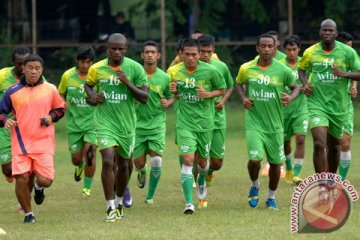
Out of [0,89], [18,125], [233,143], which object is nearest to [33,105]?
[18,125]

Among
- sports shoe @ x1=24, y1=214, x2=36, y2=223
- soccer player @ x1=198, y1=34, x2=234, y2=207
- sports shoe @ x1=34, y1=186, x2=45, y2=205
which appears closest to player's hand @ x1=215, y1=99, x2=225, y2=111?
soccer player @ x1=198, y1=34, x2=234, y2=207

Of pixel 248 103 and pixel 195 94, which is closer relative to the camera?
pixel 248 103

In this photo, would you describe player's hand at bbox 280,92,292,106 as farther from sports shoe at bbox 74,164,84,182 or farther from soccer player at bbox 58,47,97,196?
sports shoe at bbox 74,164,84,182

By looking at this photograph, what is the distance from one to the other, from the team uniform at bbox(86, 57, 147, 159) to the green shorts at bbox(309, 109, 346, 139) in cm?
285

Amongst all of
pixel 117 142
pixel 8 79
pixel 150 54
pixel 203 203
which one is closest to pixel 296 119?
pixel 150 54

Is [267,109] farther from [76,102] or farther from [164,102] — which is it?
[76,102]

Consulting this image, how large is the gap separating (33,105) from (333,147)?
476 cm

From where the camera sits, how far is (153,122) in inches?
677

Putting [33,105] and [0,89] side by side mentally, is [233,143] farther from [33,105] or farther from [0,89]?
[33,105]

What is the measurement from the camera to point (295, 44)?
18938 millimetres

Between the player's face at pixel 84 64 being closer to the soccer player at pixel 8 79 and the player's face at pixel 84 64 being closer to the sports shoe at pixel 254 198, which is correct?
the soccer player at pixel 8 79

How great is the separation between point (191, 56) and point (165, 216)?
2.14 metres

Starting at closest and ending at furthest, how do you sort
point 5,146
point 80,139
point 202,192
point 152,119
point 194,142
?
point 194,142 → point 202,192 → point 5,146 → point 152,119 → point 80,139

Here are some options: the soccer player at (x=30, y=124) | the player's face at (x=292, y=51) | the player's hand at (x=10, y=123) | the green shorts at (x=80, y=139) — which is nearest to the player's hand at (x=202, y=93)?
the soccer player at (x=30, y=124)
